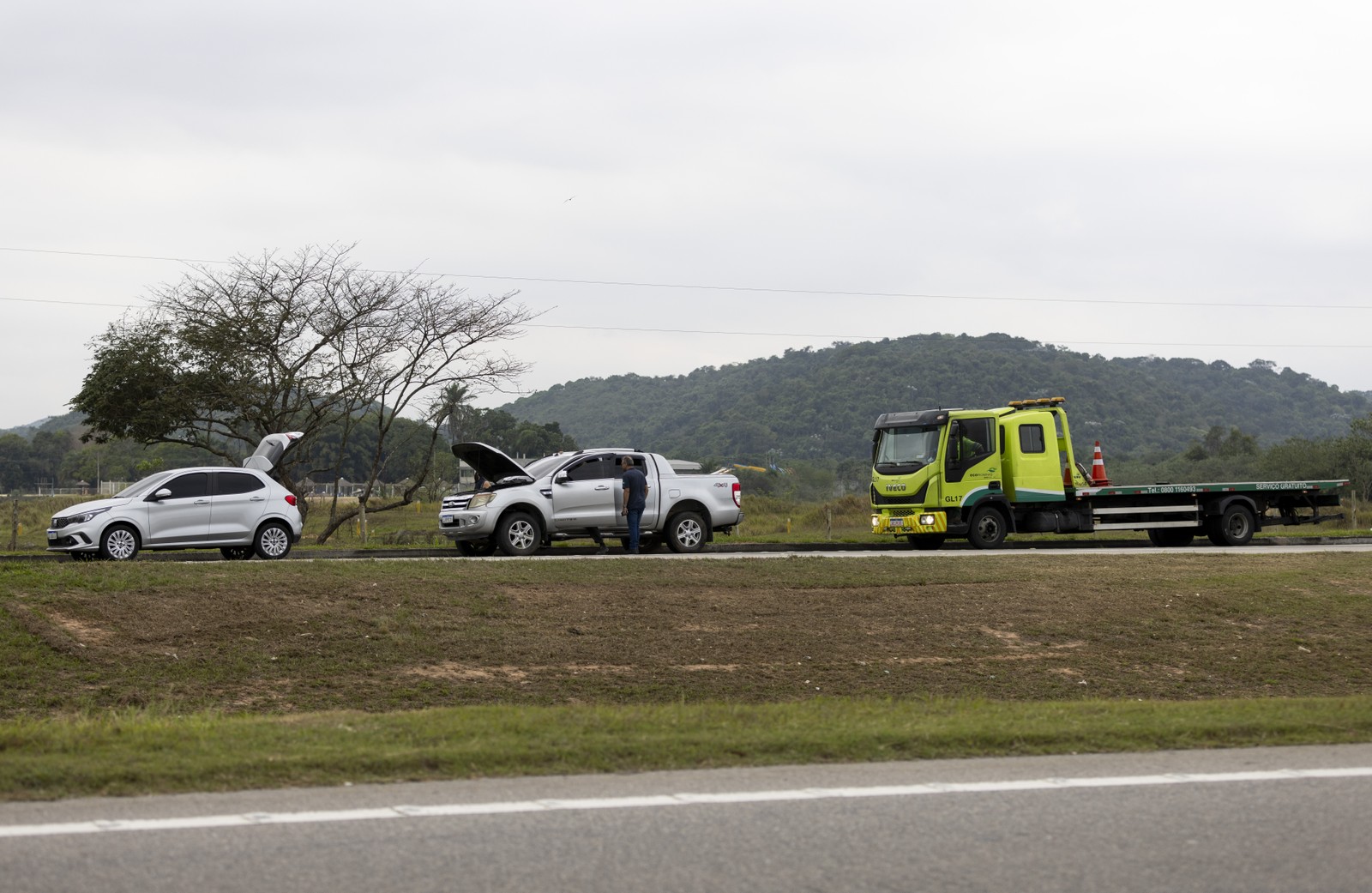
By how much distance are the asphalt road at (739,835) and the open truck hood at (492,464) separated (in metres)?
15.9

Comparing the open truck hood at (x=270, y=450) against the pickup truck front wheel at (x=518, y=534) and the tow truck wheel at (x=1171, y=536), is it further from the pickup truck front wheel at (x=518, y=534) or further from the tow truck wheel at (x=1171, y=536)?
the tow truck wheel at (x=1171, y=536)

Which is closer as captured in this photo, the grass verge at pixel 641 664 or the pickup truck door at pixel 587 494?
the grass verge at pixel 641 664

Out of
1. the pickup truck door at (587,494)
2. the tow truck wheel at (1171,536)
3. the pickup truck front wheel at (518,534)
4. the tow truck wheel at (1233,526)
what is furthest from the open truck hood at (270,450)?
the tow truck wheel at (1233,526)

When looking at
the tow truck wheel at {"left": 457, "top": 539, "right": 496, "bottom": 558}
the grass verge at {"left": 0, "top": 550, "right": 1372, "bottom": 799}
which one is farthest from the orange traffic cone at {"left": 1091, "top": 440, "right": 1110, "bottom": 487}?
the tow truck wheel at {"left": 457, "top": 539, "right": 496, "bottom": 558}

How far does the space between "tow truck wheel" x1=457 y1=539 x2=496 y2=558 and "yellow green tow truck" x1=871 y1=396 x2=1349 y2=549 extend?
836 centimetres

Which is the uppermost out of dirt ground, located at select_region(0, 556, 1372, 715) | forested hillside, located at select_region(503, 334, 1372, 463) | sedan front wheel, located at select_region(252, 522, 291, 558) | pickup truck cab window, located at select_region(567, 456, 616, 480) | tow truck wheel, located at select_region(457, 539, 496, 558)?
forested hillside, located at select_region(503, 334, 1372, 463)

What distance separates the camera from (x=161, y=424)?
3566cm

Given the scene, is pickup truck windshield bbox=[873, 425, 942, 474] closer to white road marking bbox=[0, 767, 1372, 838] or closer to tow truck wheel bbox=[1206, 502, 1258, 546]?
tow truck wheel bbox=[1206, 502, 1258, 546]

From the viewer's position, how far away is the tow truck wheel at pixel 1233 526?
27.5 m

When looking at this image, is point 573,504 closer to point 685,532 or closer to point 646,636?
point 685,532

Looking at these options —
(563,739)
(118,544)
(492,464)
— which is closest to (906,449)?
(492,464)

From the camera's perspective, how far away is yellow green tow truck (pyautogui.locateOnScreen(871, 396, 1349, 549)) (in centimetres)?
2566

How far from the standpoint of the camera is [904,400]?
3669 inches

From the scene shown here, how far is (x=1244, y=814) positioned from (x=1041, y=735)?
1.98m
